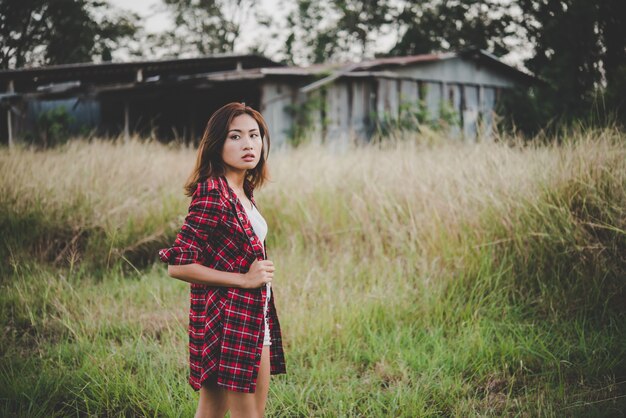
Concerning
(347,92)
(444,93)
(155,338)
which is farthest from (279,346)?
(444,93)

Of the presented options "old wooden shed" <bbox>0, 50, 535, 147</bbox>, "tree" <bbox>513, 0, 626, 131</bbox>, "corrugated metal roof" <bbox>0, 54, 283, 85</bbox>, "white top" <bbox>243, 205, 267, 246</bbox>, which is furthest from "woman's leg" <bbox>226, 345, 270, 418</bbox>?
"corrugated metal roof" <bbox>0, 54, 283, 85</bbox>

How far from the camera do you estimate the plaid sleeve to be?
1.51 m

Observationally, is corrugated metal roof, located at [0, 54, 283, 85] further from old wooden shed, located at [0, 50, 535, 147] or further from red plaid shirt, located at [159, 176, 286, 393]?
red plaid shirt, located at [159, 176, 286, 393]

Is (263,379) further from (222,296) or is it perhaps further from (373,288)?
(373,288)

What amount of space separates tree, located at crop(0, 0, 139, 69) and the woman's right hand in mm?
21250

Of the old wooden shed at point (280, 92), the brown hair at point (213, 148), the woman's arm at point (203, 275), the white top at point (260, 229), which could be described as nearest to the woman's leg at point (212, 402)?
the white top at point (260, 229)

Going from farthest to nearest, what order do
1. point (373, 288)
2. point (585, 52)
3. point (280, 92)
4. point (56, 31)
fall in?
1. point (56, 31)
2. point (280, 92)
3. point (585, 52)
4. point (373, 288)

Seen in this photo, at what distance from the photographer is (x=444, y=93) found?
13.9 meters

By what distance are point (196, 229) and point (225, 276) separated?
0.19 m

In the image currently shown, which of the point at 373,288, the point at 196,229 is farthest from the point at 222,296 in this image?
the point at 373,288

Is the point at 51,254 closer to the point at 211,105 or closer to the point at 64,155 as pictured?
the point at 64,155

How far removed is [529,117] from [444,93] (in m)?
2.69

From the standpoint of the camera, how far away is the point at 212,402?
1.64 metres

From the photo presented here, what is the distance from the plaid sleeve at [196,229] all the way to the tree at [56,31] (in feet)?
69.2
